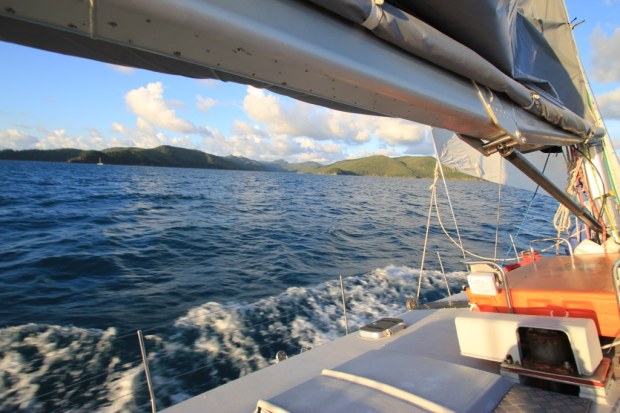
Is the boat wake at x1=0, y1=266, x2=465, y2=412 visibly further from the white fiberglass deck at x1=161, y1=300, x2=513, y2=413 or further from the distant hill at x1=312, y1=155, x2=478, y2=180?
the distant hill at x1=312, y1=155, x2=478, y2=180

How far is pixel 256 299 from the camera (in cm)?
629

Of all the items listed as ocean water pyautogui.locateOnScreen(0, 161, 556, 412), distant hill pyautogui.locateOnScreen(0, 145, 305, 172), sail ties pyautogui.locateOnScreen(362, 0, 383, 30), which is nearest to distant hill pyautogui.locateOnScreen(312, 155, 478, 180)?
distant hill pyautogui.locateOnScreen(0, 145, 305, 172)

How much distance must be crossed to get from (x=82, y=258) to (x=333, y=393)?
8732 mm

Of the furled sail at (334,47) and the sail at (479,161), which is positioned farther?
the sail at (479,161)

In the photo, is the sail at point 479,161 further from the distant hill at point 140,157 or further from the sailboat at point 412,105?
the distant hill at point 140,157

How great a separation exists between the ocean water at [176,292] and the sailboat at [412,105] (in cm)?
117

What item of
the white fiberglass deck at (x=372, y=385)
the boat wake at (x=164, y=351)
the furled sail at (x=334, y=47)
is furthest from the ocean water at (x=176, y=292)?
the furled sail at (x=334, y=47)

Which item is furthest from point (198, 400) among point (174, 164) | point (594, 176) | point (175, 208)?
point (174, 164)

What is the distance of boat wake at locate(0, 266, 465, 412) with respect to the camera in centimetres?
352

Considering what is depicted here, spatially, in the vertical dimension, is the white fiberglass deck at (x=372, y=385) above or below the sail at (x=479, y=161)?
below

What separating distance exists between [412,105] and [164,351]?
4384 millimetres

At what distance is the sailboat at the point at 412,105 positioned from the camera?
1.09 meters

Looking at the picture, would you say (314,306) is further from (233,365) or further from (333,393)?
(333,393)

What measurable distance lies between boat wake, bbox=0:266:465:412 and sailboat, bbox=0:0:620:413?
172 cm
